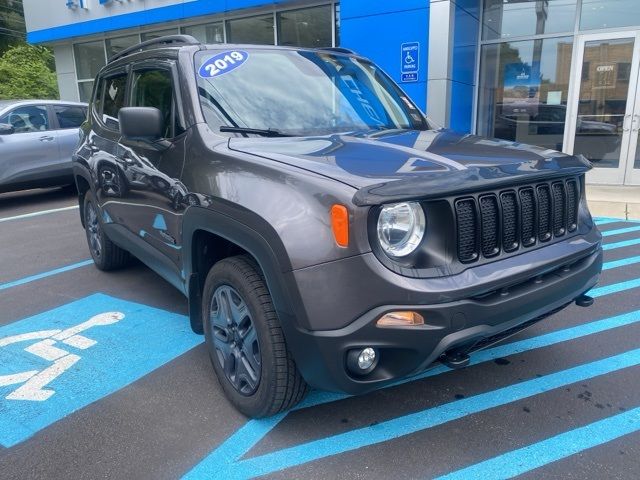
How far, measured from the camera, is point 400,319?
203 centimetres

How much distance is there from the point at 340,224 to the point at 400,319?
0.44 metres

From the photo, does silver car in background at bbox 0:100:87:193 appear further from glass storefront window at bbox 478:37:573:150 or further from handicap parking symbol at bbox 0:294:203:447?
glass storefront window at bbox 478:37:573:150

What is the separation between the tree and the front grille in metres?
27.6

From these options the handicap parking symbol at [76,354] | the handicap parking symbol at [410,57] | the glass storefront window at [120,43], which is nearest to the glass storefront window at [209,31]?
the glass storefront window at [120,43]

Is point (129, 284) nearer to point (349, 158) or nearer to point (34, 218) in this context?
point (349, 158)

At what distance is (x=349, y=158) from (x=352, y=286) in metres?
0.67

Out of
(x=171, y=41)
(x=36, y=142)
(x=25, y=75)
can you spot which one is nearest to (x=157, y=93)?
(x=171, y=41)

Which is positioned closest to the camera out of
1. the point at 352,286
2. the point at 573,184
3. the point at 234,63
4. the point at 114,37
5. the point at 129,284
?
the point at 352,286

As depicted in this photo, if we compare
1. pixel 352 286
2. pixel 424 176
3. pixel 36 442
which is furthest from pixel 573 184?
pixel 36 442

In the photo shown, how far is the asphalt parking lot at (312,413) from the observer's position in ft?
7.72

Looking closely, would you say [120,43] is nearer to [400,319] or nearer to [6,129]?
[6,129]

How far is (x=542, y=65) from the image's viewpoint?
935 centimetres

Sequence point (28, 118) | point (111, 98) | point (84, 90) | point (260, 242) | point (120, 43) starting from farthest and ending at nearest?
1. point (84, 90)
2. point (120, 43)
3. point (28, 118)
4. point (111, 98)
5. point (260, 242)

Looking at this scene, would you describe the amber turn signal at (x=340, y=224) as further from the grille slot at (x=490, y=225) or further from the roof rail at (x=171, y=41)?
the roof rail at (x=171, y=41)
